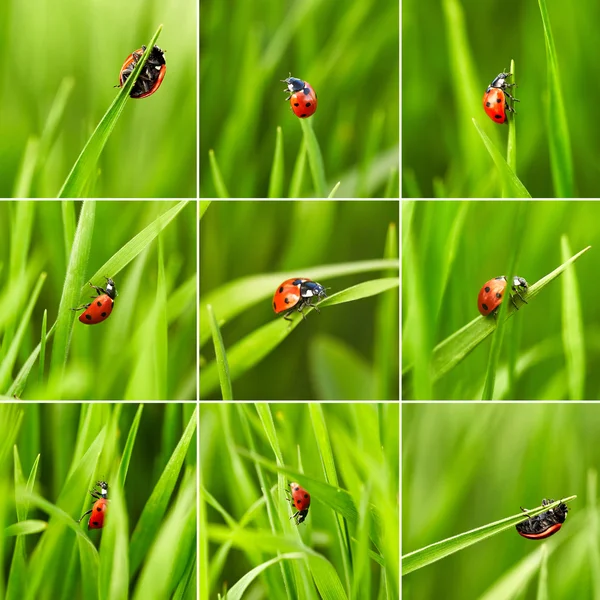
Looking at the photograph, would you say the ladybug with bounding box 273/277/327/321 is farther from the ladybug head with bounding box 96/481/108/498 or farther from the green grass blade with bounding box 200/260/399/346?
the ladybug head with bounding box 96/481/108/498

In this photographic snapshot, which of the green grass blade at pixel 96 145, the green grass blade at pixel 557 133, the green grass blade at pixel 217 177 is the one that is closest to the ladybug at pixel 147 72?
the green grass blade at pixel 96 145

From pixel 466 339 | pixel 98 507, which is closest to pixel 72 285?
pixel 98 507

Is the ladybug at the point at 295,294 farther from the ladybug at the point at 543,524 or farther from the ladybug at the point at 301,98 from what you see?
the ladybug at the point at 543,524

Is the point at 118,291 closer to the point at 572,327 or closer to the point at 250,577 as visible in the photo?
the point at 250,577

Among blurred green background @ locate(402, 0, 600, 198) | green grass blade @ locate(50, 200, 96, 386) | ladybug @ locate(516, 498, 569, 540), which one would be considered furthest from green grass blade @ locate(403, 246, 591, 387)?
green grass blade @ locate(50, 200, 96, 386)

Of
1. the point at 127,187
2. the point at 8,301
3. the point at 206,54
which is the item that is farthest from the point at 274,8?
the point at 8,301

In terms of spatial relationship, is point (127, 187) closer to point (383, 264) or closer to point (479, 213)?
point (383, 264)
